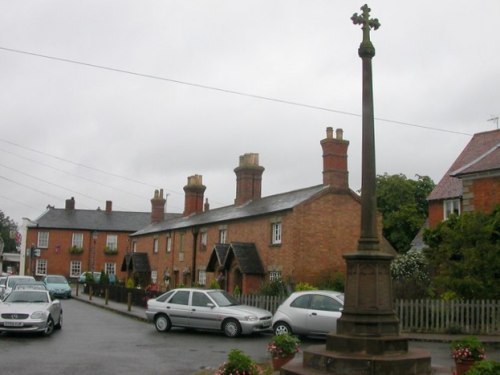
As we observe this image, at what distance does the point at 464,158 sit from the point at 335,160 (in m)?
7.41

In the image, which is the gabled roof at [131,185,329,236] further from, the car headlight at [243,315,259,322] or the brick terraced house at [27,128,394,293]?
the car headlight at [243,315,259,322]

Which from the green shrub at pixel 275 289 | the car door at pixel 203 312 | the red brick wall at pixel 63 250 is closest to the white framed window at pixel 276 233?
the green shrub at pixel 275 289

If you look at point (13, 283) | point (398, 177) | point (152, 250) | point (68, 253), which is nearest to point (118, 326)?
point (13, 283)

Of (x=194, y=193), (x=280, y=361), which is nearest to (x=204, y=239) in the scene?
(x=194, y=193)

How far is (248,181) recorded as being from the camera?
38.7 metres

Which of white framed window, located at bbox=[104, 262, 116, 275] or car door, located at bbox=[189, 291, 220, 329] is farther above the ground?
white framed window, located at bbox=[104, 262, 116, 275]

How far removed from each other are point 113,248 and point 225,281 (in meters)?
38.9

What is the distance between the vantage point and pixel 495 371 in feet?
24.6

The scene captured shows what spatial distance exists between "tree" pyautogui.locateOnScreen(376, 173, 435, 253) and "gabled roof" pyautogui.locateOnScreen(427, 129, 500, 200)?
18.2 m

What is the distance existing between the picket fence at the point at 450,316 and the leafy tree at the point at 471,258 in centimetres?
50

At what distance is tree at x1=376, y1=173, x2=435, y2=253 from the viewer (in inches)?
2048

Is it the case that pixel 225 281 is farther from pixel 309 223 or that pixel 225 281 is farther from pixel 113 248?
pixel 113 248

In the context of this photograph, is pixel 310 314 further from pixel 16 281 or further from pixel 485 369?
pixel 16 281

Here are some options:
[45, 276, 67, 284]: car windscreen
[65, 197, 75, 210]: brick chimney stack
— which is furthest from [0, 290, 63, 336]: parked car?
[65, 197, 75, 210]: brick chimney stack
